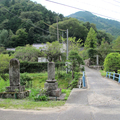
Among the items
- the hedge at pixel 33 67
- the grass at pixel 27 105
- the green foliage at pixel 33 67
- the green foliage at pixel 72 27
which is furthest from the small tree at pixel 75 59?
the green foliage at pixel 72 27

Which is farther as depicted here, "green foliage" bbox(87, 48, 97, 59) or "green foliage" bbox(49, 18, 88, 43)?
"green foliage" bbox(49, 18, 88, 43)

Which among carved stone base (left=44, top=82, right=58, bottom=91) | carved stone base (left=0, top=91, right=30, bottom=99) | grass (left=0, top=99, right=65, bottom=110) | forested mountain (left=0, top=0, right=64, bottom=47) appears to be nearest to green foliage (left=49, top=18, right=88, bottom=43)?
forested mountain (left=0, top=0, right=64, bottom=47)

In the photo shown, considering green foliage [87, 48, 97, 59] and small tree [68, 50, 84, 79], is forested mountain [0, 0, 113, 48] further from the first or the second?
small tree [68, 50, 84, 79]

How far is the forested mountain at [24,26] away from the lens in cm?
5322

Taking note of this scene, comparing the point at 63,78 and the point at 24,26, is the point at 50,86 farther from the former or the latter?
the point at 24,26

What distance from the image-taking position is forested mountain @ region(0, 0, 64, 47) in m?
53.2

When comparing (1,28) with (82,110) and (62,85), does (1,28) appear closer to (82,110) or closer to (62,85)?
(62,85)

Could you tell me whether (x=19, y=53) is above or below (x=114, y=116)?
above

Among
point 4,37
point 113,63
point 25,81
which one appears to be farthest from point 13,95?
point 4,37

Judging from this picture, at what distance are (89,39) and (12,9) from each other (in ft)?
128

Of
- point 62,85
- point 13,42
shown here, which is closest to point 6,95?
point 62,85

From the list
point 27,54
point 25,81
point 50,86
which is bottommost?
point 25,81

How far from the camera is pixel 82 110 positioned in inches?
187

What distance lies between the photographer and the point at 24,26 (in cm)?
5756
